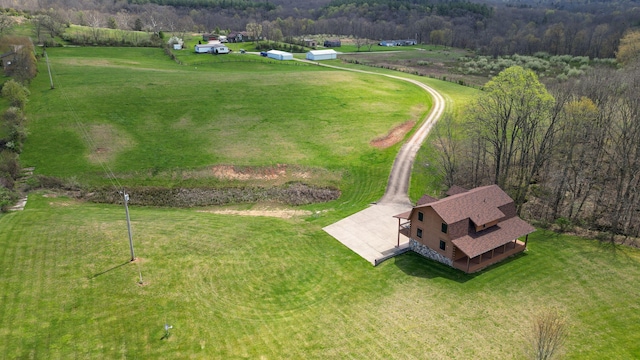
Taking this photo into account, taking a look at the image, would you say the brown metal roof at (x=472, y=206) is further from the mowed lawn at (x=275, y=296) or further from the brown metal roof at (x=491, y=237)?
the mowed lawn at (x=275, y=296)

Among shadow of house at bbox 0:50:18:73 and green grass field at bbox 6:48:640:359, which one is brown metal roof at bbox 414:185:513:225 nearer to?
green grass field at bbox 6:48:640:359

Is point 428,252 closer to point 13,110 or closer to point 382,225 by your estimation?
point 382,225

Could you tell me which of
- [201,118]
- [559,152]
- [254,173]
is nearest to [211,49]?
[201,118]

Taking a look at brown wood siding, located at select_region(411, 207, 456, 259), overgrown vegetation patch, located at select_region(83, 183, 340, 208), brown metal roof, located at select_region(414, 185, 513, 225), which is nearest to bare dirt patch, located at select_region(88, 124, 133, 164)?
overgrown vegetation patch, located at select_region(83, 183, 340, 208)

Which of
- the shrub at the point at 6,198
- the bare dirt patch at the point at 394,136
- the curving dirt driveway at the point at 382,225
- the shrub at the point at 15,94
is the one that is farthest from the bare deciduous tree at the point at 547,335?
the shrub at the point at 15,94

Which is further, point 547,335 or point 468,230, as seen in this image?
point 468,230
